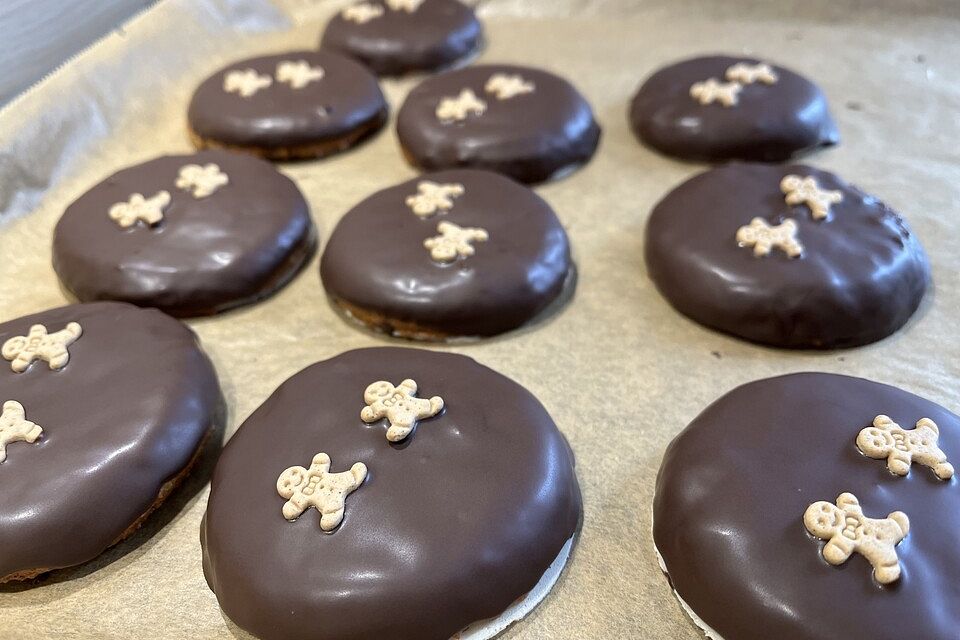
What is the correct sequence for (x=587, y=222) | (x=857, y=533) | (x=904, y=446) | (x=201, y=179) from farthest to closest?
(x=587, y=222), (x=201, y=179), (x=904, y=446), (x=857, y=533)

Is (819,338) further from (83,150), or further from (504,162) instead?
(83,150)

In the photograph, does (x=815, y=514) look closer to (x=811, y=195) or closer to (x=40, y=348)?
(x=811, y=195)

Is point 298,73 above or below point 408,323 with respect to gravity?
above

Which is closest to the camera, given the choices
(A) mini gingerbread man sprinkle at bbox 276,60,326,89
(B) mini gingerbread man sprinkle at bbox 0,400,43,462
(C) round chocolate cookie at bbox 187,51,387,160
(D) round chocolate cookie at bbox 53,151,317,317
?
(B) mini gingerbread man sprinkle at bbox 0,400,43,462

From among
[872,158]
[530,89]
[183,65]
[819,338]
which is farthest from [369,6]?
[819,338]

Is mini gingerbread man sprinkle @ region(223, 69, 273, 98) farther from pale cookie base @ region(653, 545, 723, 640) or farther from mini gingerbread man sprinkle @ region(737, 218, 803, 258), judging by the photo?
pale cookie base @ region(653, 545, 723, 640)

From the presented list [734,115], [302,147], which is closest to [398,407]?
[302,147]

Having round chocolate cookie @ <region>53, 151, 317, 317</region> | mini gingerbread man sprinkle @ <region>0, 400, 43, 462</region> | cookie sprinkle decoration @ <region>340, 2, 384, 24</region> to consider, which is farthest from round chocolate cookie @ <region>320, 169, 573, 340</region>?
cookie sprinkle decoration @ <region>340, 2, 384, 24</region>

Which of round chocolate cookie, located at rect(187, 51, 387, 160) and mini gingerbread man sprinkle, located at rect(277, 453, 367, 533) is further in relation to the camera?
round chocolate cookie, located at rect(187, 51, 387, 160)
